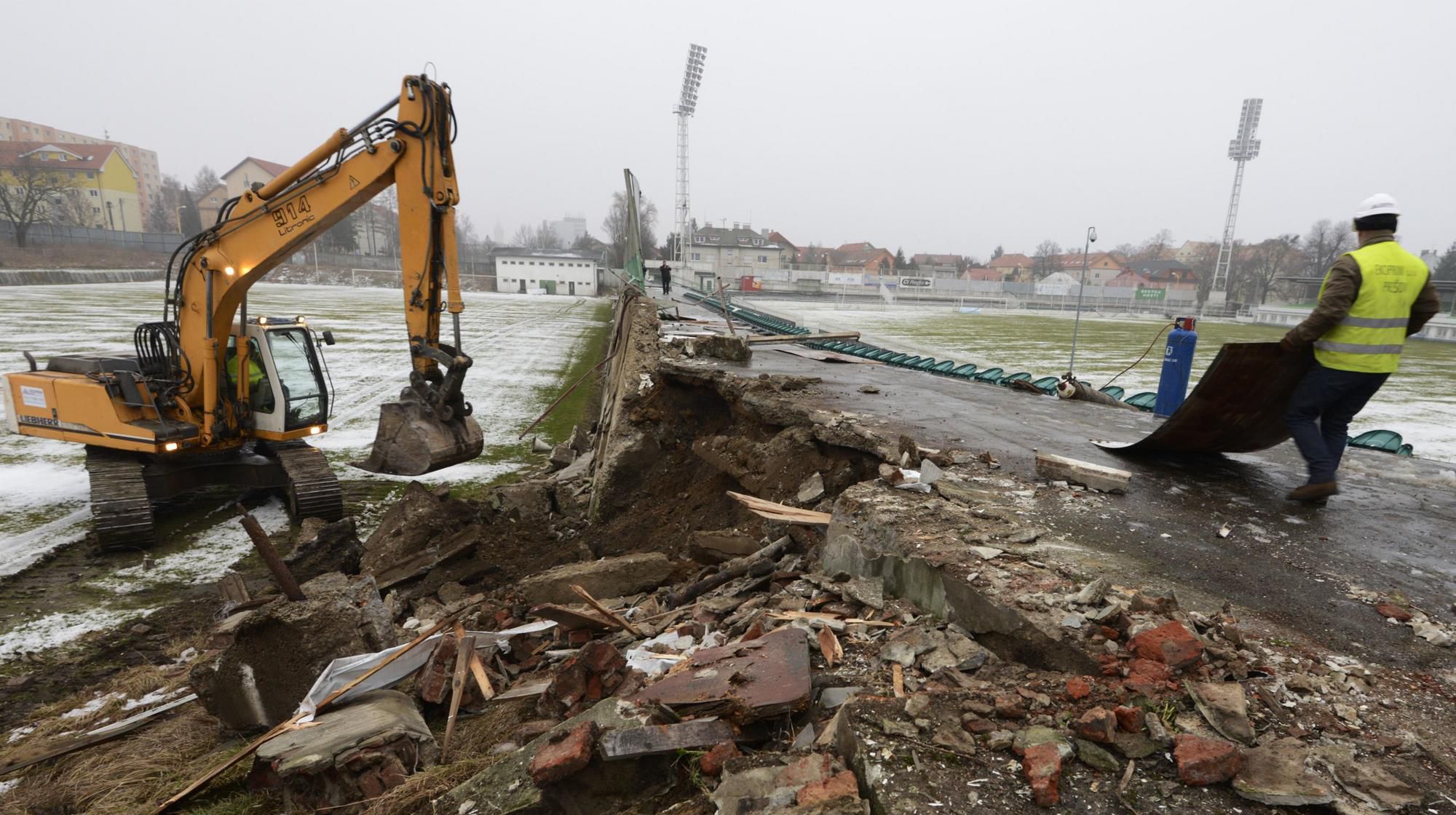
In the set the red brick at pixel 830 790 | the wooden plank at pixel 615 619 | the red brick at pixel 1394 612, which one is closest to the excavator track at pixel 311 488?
the wooden plank at pixel 615 619

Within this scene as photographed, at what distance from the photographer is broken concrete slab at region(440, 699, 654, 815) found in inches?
101

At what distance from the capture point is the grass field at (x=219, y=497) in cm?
648

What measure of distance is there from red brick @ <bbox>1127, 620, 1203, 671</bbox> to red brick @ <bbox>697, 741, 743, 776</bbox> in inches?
64.8

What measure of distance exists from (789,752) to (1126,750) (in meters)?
1.11

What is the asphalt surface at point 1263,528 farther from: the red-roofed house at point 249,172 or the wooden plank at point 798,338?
the red-roofed house at point 249,172

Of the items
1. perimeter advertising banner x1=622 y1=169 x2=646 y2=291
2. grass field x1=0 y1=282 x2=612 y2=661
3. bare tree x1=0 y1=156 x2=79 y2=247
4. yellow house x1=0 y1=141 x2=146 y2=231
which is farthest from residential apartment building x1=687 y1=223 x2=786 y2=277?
yellow house x1=0 y1=141 x2=146 y2=231

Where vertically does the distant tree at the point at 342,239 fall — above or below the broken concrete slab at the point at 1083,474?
above

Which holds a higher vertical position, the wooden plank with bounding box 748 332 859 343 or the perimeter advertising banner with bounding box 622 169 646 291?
the perimeter advertising banner with bounding box 622 169 646 291

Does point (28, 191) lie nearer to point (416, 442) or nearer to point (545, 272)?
point (545, 272)

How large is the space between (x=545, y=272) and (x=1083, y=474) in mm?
70522

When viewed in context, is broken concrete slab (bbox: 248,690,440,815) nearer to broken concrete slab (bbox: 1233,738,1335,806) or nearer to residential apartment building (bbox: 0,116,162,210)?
broken concrete slab (bbox: 1233,738,1335,806)

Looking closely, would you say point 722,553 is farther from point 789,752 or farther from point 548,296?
point 548,296

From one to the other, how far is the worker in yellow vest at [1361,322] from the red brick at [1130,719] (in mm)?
3372

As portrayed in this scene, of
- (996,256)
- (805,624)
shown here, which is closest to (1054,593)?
(805,624)
